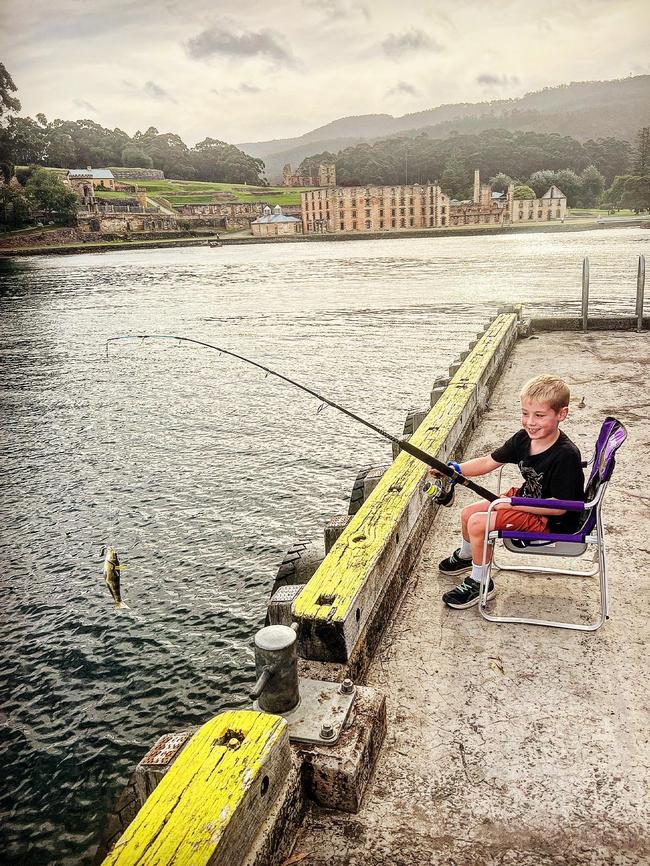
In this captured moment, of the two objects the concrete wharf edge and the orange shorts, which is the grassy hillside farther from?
the concrete wharf edge

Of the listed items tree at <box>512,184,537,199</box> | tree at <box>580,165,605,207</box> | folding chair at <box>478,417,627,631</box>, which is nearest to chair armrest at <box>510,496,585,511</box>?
folding chair at <box>478,417,627,631</box>

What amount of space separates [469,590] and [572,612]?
2.37ft

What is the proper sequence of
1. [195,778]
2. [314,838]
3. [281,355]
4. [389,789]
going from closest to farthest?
1. [195,778]
2. [314,838]
3. [389,789]
4. [281,355]

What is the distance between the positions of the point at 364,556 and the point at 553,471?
1.35m

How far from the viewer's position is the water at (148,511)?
582cm

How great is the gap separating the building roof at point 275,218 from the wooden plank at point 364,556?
160 metres

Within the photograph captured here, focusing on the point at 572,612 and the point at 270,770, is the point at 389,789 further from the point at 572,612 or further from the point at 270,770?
the point at 572,612

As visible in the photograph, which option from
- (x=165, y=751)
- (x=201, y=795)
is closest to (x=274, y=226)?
(x=165, y=751)

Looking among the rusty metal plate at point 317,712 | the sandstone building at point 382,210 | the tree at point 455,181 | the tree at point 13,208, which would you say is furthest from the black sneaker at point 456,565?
the tree at point 455,181

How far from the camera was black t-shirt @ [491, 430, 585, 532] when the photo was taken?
4398 mm

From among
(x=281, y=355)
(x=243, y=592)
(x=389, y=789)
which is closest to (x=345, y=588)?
(x=389, y=789)

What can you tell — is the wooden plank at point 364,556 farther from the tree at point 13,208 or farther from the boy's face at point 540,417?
the tree at point 13,208

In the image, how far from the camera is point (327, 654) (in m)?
3.86

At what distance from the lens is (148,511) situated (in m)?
10.0
